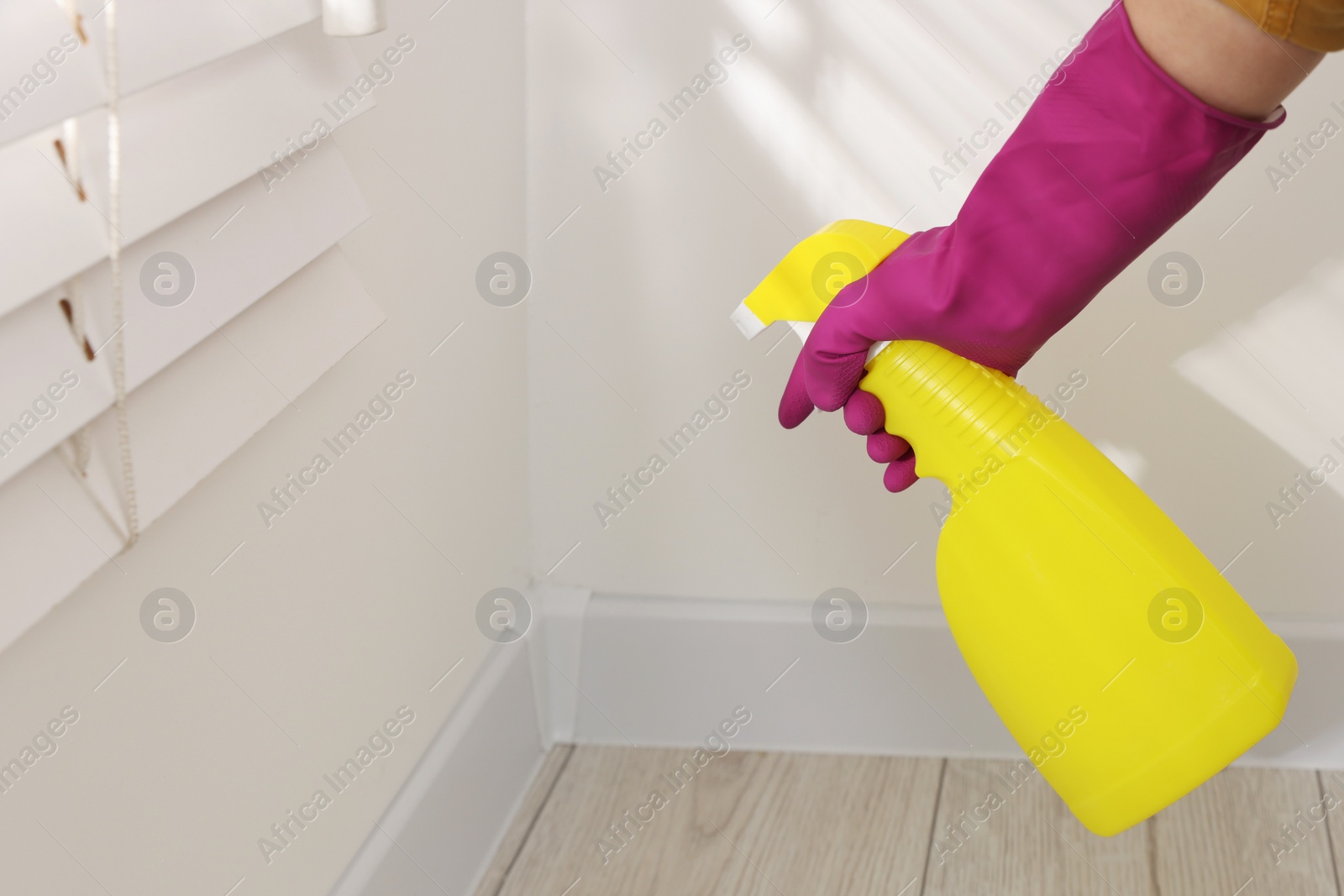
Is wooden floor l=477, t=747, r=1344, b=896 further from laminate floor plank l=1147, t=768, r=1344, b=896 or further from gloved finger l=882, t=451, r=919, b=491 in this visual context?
gloved finger l=882, t=451, r=919, b=491

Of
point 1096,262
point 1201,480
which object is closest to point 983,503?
point 1096,262

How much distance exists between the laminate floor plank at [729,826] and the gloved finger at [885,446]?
0.45 metres

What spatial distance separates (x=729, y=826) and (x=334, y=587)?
19.5 inches

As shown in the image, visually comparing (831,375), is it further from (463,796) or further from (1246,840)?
(1246,840)

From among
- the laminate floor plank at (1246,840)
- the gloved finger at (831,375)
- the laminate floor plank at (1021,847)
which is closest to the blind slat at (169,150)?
the gloved finger at (831,375)

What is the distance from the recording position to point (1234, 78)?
18.9 inches

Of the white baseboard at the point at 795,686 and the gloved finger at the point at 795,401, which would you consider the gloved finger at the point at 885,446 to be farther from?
the white baseboard at the point at 795,686

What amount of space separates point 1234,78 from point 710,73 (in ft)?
1.84

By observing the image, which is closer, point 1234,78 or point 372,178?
point 1234,78

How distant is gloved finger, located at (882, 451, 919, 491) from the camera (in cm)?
76

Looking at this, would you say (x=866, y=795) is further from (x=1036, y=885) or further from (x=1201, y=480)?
(x=1201, y=480)

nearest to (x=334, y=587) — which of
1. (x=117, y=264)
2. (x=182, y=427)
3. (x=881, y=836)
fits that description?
(x=182, y=427)

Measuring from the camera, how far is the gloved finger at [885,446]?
0.75m

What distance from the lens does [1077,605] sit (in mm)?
665
